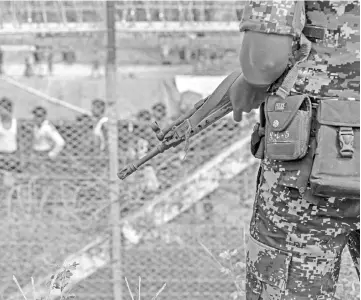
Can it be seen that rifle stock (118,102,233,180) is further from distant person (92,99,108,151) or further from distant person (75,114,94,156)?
distant person (75,114,94,156)

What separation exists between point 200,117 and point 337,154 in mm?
505

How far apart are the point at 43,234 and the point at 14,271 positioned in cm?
39

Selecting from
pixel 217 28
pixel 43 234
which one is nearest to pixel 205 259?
pixel 43 234

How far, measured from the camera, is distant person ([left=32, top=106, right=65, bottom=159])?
546 centimetres

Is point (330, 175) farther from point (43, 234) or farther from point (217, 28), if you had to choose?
point (43, 234)

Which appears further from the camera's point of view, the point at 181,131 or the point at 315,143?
the point at 181,131

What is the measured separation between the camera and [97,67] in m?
7.87

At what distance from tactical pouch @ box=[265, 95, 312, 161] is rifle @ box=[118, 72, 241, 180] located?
175 mm

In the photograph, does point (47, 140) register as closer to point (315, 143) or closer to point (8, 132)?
point (8, 132)

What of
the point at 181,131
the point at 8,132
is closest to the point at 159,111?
the point at 8,132

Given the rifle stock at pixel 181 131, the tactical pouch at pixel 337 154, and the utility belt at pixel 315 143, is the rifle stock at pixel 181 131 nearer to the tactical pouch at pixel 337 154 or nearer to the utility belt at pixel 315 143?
the utility belt at pixel 315 143

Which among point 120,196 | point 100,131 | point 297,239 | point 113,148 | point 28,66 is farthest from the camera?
point 28,66

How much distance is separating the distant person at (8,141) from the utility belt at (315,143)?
3.75m

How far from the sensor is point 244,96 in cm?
200
